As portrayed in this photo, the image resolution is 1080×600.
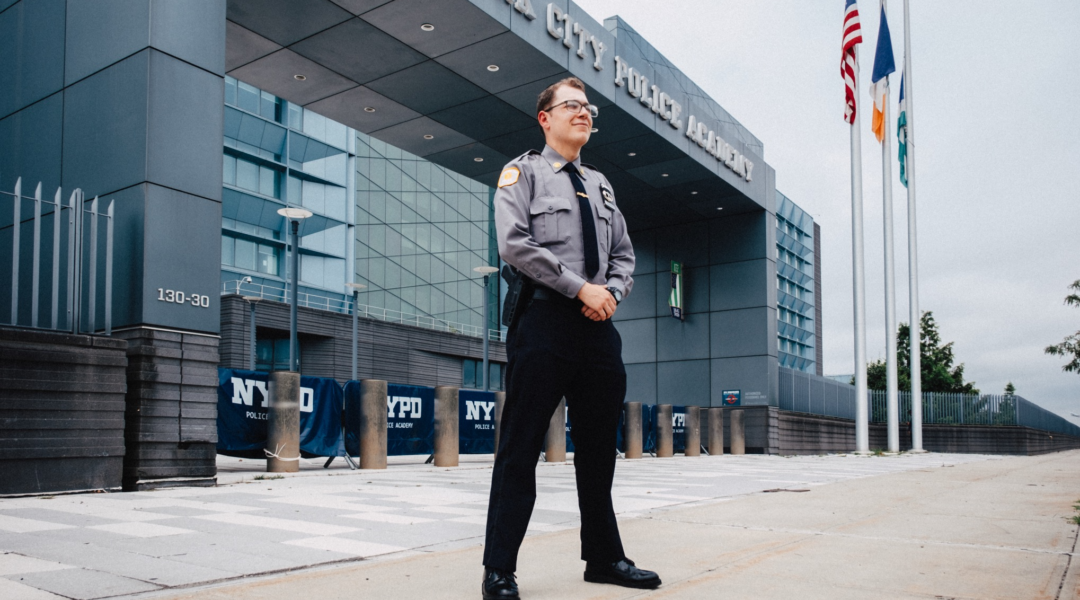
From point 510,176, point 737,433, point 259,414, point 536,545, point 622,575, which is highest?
point 510,176

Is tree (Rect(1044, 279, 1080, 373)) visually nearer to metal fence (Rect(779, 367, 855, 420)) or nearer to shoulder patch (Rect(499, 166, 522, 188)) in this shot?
metal fence (Rect(779, 367, 855, 420))

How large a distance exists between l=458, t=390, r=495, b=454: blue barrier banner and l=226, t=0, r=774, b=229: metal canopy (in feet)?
18.6

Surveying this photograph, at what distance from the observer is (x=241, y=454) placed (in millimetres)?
10641

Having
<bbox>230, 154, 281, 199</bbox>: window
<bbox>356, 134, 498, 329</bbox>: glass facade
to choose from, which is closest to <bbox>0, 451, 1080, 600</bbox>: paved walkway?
<bbox>230, 154, 281, 199</bbox>: window

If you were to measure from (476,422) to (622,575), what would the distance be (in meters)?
11.7

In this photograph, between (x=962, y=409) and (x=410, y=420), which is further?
(x=962, y=409)

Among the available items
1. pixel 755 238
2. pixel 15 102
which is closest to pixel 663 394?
pixel 755 238

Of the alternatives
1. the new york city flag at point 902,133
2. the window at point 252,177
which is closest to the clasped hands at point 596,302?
the new york city flag at point 902,133

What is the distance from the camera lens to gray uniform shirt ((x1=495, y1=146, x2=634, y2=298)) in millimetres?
2914

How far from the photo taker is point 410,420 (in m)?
13.1

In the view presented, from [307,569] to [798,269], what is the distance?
7472cm

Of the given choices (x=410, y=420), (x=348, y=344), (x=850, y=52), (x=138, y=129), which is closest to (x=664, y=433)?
(x=410, y=420)

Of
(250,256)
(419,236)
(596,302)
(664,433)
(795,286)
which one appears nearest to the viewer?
(596,302)

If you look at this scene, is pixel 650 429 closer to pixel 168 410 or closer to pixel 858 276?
pixel 858 276
